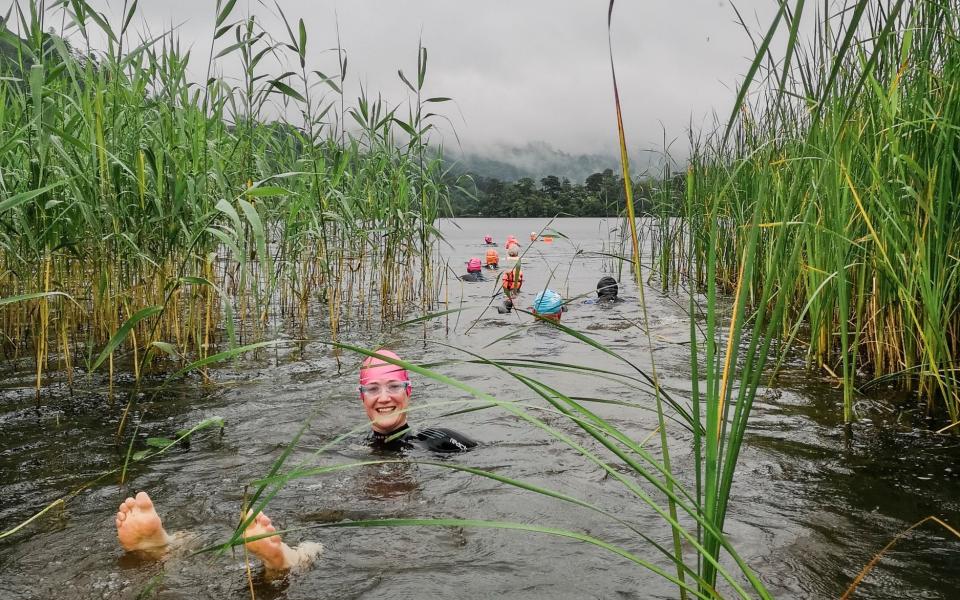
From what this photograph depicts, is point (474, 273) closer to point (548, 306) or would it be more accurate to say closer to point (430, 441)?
point (548, 306)

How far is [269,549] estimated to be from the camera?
2383mm

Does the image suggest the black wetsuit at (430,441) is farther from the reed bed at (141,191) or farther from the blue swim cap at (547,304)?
the blue swim cap at (547,304)

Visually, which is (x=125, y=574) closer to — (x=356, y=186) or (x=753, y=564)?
(x=753, y=564)

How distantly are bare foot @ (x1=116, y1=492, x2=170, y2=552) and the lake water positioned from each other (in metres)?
0.07

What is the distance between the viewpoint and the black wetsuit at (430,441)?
3930 millimetres

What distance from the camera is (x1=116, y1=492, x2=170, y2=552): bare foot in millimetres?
2533

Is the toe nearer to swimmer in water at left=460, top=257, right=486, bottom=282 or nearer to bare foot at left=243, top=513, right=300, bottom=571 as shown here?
bare foot at left=243, top=513, right=300, bottom=571

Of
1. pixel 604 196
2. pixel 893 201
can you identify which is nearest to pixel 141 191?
pixel 893 201

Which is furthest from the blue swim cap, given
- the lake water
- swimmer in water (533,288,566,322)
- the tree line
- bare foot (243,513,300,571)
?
bare foot (243,513,300,571)

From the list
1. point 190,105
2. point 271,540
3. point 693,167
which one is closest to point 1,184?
point 190,105

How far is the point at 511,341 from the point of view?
7074 mm

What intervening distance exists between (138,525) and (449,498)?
4.36 ft

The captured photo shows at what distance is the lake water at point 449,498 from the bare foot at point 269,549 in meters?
0.06

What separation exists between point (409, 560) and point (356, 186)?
4.46 metres
